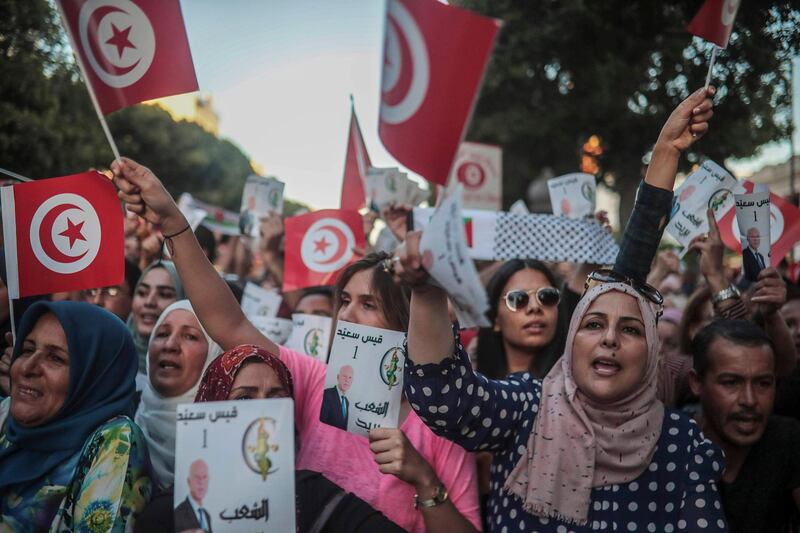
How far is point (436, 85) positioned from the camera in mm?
2006

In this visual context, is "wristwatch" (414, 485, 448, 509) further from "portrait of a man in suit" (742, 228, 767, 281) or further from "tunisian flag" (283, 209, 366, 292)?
"tunisian flag" (283, 209, 366, 292)

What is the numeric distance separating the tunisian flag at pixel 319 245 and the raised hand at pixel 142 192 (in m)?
2.28

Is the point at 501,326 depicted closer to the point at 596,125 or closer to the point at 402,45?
the point at 402,45

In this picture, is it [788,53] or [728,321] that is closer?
[728,321]

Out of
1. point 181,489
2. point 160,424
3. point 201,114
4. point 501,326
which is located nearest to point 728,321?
point 501,326

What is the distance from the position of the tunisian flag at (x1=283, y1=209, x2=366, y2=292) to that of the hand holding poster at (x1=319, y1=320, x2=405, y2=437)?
2.48 metres

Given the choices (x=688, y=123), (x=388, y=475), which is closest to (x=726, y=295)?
(x=688, y=123)

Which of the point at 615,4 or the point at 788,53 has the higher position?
the point at 615,4

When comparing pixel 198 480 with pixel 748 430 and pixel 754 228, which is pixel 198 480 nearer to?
pixel 748 430

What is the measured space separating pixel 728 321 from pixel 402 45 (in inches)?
70.2

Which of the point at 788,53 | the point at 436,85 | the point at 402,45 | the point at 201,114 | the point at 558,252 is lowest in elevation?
the point at 558,252

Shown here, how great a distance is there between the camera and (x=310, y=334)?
3990 mm

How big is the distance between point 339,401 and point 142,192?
1.03 meters

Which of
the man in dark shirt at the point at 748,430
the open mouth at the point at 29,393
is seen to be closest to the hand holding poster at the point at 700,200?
the man in dark shirt at the point at 748,430
